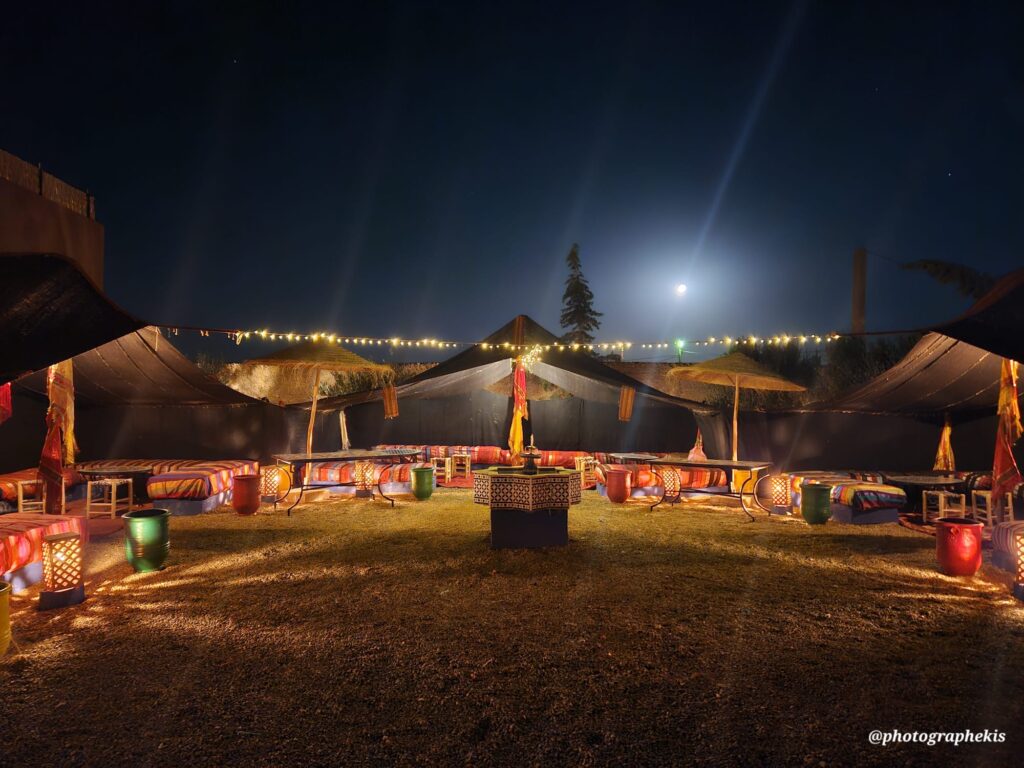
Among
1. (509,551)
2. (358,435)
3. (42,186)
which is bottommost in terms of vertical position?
(509,551)

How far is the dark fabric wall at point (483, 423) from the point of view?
1048 cm

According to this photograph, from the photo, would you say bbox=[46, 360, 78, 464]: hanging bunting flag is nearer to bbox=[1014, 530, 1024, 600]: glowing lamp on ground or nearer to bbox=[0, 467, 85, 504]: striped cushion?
bbox=[0, 467, 85, 504]: striped cushion

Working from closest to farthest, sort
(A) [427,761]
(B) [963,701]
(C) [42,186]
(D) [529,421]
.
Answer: (A) [427,761]
(B) [963,701]
(C) [42,186]
(D) [529,421]

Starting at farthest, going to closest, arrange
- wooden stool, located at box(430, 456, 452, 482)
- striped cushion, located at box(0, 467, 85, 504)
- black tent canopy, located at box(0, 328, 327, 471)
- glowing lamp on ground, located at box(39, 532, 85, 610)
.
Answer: wooden stool, located at box(430, 456, 452, 482)
black tent canopy, located at box(0, 328, 327, 471)
striped cushion, located at box(0, 467, 85, 504)
glowing lamp on ground, located at box(39, 532, 85, 610)

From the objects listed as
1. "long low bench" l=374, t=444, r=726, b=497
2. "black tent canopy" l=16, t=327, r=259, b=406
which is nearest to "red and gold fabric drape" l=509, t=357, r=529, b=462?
"long low bench" l=374, t=444, r=726, b=497

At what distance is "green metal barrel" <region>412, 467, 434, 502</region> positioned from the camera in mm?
8062

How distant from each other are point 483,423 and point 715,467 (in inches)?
186

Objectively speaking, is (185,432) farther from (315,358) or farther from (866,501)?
(866,501)

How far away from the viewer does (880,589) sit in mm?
3969

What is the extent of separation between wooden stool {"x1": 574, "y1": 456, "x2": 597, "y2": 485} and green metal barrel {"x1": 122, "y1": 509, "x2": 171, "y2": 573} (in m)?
5.88

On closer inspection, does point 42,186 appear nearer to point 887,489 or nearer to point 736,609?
point 736,609

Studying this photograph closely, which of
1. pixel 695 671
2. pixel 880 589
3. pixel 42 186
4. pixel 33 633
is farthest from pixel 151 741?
pixel 42 186

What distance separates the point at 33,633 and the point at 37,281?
1939mm

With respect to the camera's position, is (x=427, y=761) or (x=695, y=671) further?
(x=695, y=671)
